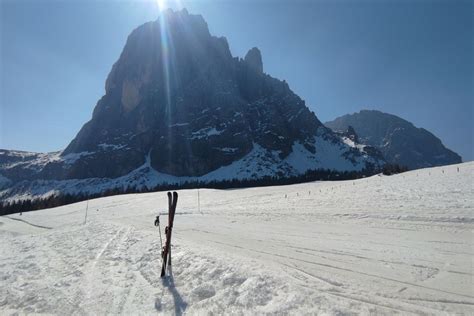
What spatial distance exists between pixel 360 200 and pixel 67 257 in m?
21.3

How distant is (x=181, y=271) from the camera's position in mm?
8711

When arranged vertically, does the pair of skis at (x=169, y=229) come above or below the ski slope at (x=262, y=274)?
above

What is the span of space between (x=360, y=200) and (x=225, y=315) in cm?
2233

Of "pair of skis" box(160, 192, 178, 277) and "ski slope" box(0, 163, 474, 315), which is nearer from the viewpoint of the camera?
"ski slope" box(0, 163, 474, 315)

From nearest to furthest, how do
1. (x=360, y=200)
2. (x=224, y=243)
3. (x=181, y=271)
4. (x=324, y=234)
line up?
(x=181, y=271) < (x=224, y=243) < (x=324, y=234) < (x=360, y=200)

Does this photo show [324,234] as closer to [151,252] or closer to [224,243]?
[224,243]

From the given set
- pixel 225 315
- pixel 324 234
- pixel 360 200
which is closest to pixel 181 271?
pixel 225 315

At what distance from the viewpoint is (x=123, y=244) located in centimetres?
1363

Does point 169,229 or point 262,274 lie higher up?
point 169,229

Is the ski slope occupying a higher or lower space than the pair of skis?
lower

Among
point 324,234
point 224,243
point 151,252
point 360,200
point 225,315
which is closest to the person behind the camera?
point 225,315

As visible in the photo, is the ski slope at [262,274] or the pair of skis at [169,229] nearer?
the ski slope at [262,274]

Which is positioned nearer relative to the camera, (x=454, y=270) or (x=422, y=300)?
(x=422, y=300)

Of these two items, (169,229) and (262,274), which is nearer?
(262,274)
